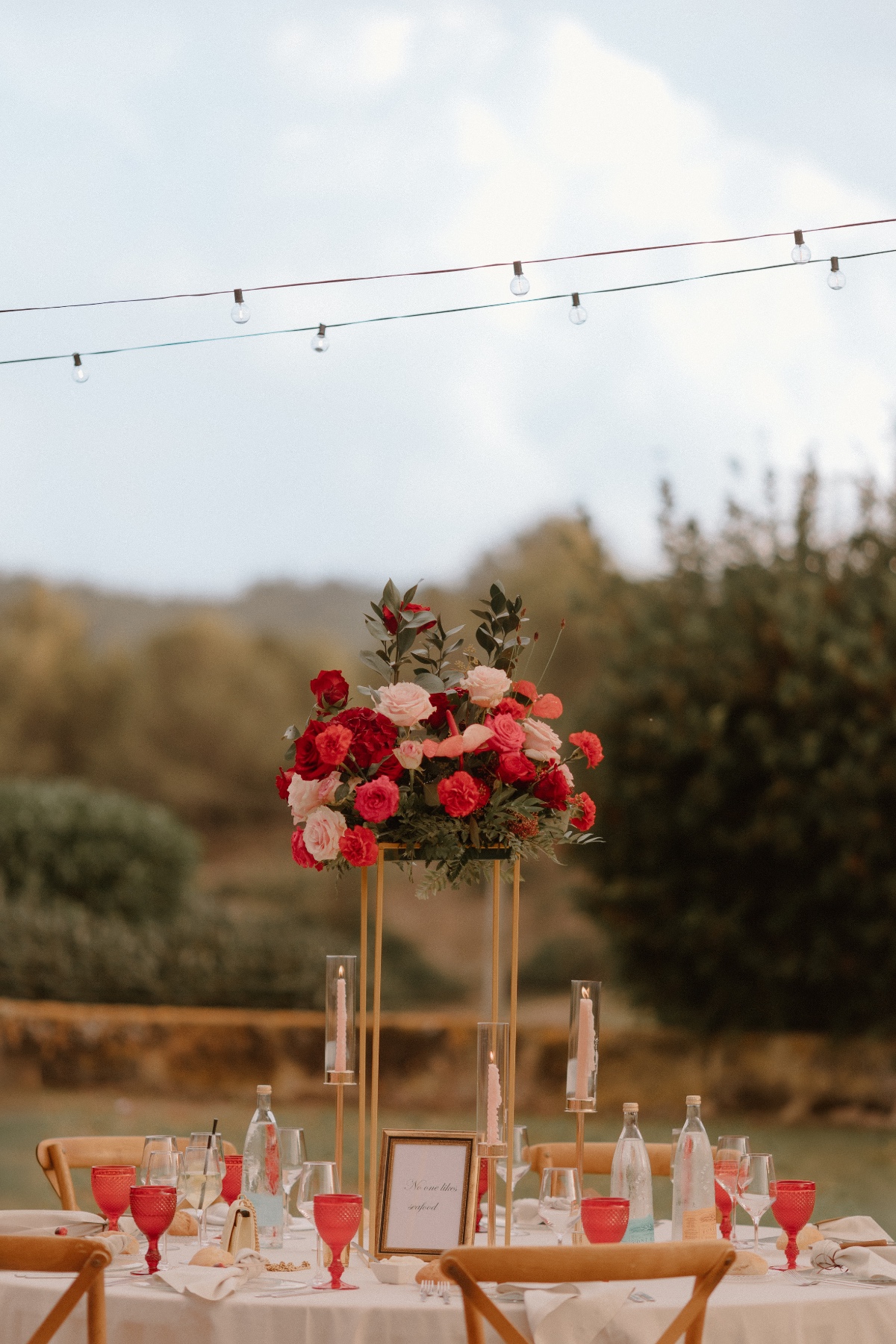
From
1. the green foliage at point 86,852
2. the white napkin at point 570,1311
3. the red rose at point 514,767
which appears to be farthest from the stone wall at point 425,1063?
the white napkin at point 570,1311

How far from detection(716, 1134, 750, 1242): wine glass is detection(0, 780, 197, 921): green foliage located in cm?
867

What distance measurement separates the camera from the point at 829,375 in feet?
39.7

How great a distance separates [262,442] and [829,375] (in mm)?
4739

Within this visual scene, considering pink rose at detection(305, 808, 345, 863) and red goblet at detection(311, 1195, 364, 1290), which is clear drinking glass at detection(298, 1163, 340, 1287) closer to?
red goblet at detection(311, 1195, 364, 1290)

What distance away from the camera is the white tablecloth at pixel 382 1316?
2264mm

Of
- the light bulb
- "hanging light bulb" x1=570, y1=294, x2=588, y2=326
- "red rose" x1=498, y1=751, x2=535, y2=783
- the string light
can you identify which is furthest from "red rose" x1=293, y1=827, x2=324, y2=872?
the string light

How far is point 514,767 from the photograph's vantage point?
2701 millimetres

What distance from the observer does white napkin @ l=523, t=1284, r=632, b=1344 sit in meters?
2.23

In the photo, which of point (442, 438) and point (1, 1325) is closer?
point (1, 1325)

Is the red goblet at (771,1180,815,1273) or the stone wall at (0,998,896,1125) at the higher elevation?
the red goblet at (771,1180,815,1273)

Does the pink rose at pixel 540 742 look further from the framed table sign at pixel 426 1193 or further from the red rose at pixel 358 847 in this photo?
the framed table sign at pixel 426 1193

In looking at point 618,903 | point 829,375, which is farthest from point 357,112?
point 618,903

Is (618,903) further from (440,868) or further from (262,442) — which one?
(440,868)

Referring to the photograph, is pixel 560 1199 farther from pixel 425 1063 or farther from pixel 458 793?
pixel 425 1063
